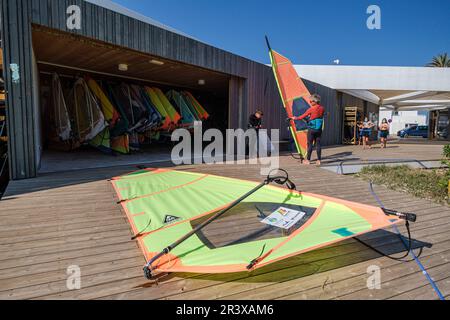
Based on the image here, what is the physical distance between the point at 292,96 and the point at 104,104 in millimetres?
4835

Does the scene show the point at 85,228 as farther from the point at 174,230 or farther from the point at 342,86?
the point at 342,86

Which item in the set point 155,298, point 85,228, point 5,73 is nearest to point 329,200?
point 155,298

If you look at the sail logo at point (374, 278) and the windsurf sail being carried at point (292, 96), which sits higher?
the windsurf sail being carried at point (292, 96)

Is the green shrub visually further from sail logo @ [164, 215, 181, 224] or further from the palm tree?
the palm tree

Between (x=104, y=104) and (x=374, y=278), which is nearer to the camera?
(x=374, y=278)

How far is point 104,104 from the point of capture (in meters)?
7.27

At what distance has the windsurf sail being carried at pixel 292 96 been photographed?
6914 mm

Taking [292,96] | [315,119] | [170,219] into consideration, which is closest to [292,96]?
[292,96]

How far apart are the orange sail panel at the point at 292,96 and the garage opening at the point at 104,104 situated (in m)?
1.95

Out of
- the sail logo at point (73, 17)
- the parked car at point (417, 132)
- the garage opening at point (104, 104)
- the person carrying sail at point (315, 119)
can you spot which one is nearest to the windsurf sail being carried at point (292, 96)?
the person carrying sail at point (315, 119)

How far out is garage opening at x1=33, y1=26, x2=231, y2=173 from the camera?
640 cm

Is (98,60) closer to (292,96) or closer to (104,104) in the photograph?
(104,104)

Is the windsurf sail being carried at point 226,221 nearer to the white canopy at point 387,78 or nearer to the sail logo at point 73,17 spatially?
the sail logo at point 73,17

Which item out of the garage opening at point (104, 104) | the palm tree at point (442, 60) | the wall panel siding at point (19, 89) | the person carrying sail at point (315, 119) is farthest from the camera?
the palm tree at point (442, 60)
